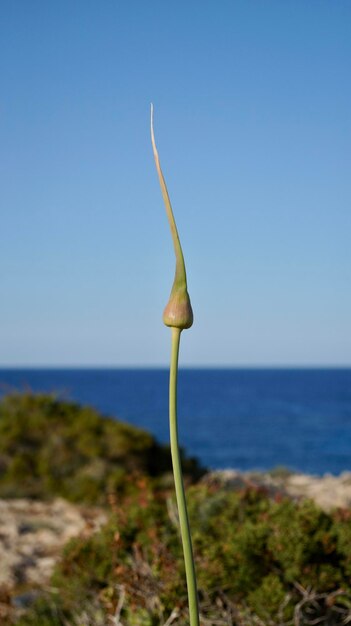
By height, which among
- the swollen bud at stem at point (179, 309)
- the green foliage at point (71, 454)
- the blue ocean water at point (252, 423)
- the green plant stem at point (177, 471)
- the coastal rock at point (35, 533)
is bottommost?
the blue ocean water at point (252, 423)

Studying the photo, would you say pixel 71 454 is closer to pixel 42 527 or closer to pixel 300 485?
pixel 42 527

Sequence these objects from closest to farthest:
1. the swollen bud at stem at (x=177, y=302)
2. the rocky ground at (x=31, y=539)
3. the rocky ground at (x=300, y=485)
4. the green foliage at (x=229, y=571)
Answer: the swollen bud at stem at (x=177, y=302)
the green foliage at (x=229, y=571)
the rocky ground at (x=31, y=539)
the rocky ground at (x=300, y=485)

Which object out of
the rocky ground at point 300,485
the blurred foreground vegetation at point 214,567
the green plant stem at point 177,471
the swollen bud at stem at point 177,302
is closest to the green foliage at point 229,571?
the blurred foreground vegetation at point 214,567

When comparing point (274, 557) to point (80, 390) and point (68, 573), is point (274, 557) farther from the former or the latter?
point (80, 390)

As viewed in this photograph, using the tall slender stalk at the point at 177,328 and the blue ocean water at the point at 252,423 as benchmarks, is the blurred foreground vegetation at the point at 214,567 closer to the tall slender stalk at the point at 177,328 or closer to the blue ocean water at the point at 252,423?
the tall slender stalk at the point at 177,328

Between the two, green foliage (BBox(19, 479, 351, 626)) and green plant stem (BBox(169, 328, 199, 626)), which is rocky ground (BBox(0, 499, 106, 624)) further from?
green plant stem (BBox(169, 328, 199, 626))

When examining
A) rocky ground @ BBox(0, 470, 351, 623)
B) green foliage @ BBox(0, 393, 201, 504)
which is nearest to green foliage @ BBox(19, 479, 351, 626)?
rocky ground @ BBox(0, 470, 351, 623)

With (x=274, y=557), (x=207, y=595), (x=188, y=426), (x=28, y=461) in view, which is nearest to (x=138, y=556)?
(x=207, y=595)

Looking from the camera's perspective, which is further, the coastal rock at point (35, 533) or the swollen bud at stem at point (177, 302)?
the coastal rock at point (35, 533)
